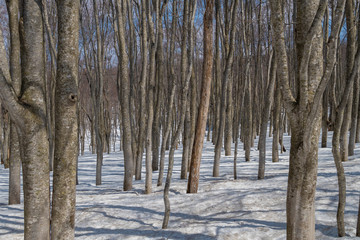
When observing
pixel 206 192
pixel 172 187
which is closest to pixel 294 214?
pixel 206 192

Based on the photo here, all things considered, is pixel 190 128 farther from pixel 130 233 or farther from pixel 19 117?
pixel 19 117

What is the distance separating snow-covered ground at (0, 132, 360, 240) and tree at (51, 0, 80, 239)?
139cm

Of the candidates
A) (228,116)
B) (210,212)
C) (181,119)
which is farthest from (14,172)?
(228,116)

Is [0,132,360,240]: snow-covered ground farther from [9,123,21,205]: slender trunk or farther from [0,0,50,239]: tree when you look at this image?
[0,0,50,239]: tree

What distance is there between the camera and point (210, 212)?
192 inches

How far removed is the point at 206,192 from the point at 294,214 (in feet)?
11.7

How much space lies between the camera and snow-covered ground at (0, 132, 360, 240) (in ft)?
13.4

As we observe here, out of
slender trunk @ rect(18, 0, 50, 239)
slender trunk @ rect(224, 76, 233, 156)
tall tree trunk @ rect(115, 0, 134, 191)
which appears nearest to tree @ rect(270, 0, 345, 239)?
slender trunk @ rect(18, 0, 50, 239)

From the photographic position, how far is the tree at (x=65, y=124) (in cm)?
299

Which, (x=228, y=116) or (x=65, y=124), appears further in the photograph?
(x=228, y=116)

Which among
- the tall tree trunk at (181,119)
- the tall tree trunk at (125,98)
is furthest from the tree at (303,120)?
the tall tree trunk at (125,98)

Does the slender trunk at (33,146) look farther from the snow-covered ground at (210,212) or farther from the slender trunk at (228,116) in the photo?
the slender trunk at (228,116)

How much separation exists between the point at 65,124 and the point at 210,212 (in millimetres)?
2841

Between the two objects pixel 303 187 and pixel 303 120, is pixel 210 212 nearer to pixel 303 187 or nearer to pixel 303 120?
pixel 303 187
